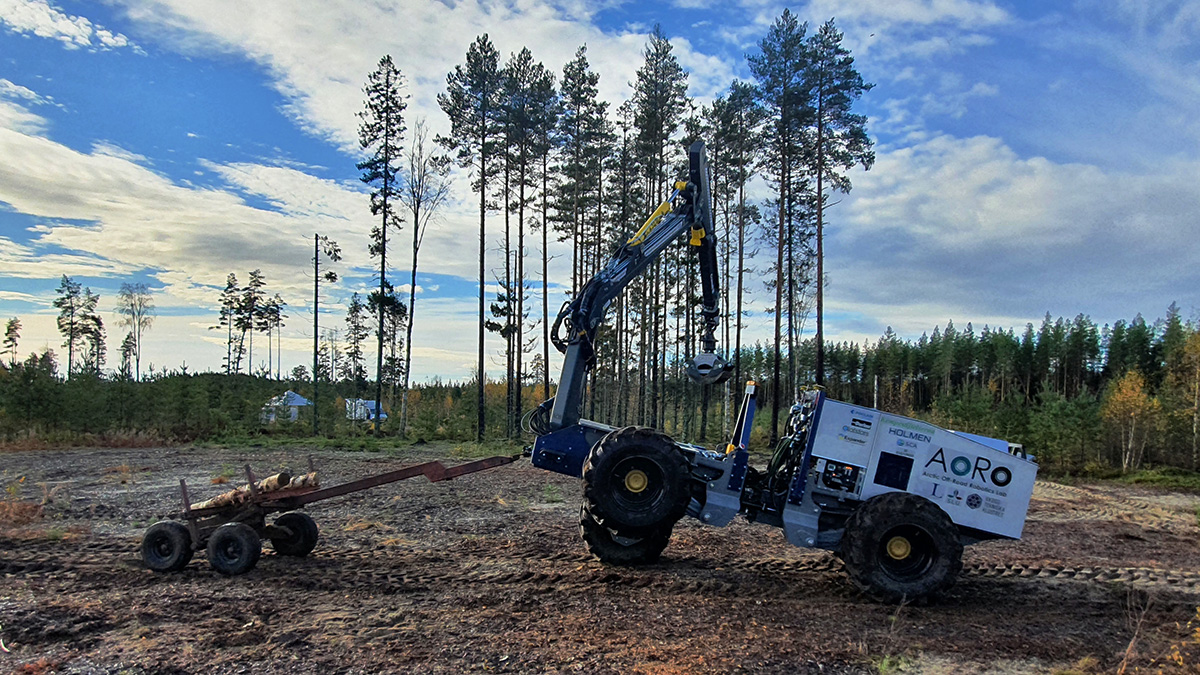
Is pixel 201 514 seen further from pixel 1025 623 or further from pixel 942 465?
pixel 1025 623

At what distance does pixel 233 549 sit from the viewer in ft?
23.5

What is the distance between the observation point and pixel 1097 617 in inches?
245

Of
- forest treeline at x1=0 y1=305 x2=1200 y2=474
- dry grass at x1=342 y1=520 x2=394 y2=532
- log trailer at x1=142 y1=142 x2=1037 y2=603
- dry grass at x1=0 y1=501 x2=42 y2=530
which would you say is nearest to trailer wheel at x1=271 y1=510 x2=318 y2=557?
log trailer at x1=142 y1=142 x2=1037 y2=603

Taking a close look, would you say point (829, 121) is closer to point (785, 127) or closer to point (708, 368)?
point (785, 127)

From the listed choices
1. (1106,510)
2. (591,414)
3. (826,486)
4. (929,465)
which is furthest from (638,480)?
(591,414)

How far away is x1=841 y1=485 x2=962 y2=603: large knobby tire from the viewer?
A: 6.40 metres

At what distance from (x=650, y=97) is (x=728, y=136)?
3.75 metres

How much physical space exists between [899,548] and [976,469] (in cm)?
114

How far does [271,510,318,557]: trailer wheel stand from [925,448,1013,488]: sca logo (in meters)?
7.08

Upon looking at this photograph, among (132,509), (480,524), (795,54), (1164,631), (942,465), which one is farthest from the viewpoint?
(795,54)

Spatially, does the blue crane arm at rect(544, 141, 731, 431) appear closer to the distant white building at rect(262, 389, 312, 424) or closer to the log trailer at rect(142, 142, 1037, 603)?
the log trailer at rect(142, 142, 1037, 603)

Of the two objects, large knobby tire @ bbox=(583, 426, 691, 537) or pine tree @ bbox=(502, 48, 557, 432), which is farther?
pine tree @ bbox=(502, 48, 557, 432)

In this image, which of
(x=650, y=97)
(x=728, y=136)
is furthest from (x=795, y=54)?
(x=650, y=97)

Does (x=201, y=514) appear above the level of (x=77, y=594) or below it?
above
